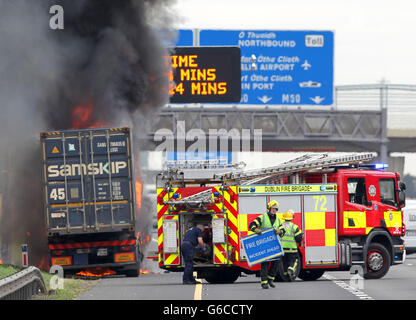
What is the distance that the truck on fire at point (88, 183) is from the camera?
80.1ft

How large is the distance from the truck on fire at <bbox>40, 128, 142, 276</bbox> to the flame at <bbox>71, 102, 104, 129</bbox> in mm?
7438

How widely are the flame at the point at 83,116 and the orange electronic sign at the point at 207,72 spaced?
790 cm

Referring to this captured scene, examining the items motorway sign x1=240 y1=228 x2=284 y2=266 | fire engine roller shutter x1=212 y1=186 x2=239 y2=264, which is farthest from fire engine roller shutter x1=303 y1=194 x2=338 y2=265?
motorway sign x1=240 y1=228 x2=284 y2=266

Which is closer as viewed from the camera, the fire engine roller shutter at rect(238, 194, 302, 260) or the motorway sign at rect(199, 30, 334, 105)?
the fire engine roller shutter at rect(238, 194, 302, 260)

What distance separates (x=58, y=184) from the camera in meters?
24.4

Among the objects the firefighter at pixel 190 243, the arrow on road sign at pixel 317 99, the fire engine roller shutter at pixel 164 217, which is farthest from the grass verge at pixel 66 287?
the arrow on road sign at pixel 317 99

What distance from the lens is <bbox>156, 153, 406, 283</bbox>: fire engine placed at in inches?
843

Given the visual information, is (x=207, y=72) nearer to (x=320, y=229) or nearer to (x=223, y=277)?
(x=223, y=277)

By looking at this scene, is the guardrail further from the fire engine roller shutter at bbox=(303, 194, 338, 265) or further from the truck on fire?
the truck on fire
